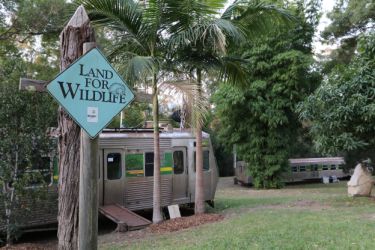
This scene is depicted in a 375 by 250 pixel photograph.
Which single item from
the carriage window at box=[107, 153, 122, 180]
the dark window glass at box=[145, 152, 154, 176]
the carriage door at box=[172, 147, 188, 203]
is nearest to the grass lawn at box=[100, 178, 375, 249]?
the carriage door at box=[172, 147, 188, 203]

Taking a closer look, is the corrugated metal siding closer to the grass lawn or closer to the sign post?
the grass lawn

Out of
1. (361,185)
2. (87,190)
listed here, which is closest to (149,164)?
(361,185)

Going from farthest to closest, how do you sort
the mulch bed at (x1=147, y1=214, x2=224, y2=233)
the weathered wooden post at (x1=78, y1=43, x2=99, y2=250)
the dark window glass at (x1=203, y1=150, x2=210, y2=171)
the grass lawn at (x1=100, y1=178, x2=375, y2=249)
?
the dark window glass at (x1=203, y1=150, x2=210, y2=171) < the mulch bed at (x1=147, y1=214, x2=224, y2=233) < the grass lawn at (x1=100, y1=178, x2=375, y2=249) < the weathered wooden post at (x1=78, y1=43, x2=99, y2=250)

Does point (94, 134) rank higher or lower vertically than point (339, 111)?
lower

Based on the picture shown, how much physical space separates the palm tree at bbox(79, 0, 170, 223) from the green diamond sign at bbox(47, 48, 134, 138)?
552 centimetres

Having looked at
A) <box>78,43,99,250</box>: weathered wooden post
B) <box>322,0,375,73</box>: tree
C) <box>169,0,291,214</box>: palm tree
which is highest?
<box>322,0,375,73</box>: tree

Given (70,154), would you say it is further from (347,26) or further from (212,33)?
(347,26)

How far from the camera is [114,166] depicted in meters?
11.6

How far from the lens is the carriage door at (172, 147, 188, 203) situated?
42.3 ft

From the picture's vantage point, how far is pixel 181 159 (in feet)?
43.0

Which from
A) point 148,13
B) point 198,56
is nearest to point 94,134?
point 148,13

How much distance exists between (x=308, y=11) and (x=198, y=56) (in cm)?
1412

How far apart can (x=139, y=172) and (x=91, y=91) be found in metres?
8.92

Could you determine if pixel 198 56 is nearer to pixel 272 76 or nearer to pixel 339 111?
pixel 339 111
